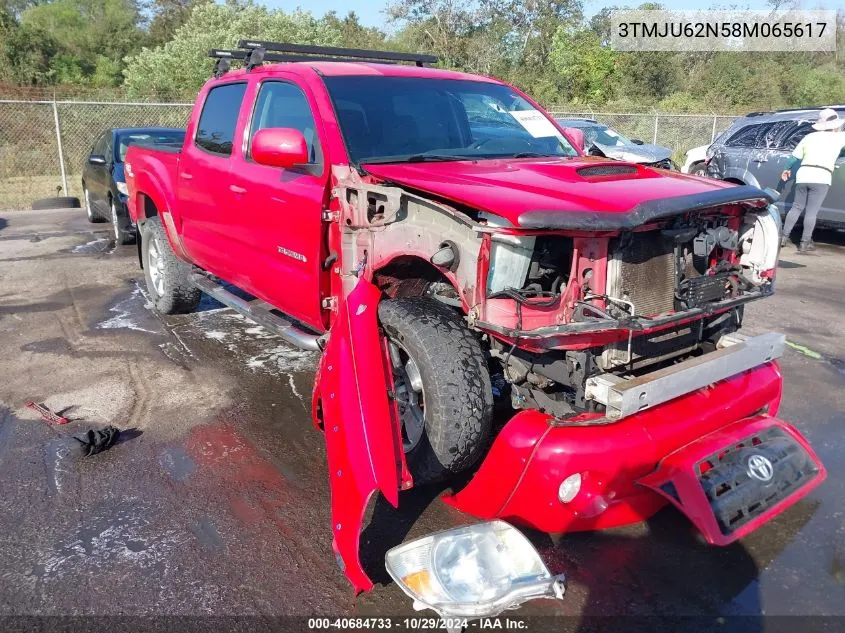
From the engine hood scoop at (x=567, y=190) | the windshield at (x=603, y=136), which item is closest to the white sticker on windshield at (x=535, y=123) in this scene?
the engine hood scoop at (x=567, y=190)

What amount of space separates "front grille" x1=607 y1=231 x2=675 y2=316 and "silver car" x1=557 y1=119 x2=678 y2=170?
521 centimetres

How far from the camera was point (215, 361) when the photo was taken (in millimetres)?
5371

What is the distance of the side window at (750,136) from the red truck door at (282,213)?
9.02 meters

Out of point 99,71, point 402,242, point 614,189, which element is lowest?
point 402,242

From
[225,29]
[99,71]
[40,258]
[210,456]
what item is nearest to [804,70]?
[225,29]

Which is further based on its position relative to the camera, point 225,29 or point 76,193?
point 225,29


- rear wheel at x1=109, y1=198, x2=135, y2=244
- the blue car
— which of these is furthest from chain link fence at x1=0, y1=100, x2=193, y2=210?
rear wheel at x1=109, y1=198, x2=135, y2=244

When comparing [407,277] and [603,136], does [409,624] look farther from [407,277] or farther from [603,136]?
[603,136]

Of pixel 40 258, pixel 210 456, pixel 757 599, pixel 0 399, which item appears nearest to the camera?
pixel 757 599

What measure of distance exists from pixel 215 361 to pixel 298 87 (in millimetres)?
2274

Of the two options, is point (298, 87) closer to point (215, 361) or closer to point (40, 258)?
point (215, 361)

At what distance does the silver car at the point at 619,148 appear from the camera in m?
9.27

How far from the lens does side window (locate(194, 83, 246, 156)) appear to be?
481cm

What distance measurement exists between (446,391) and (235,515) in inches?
48.6
